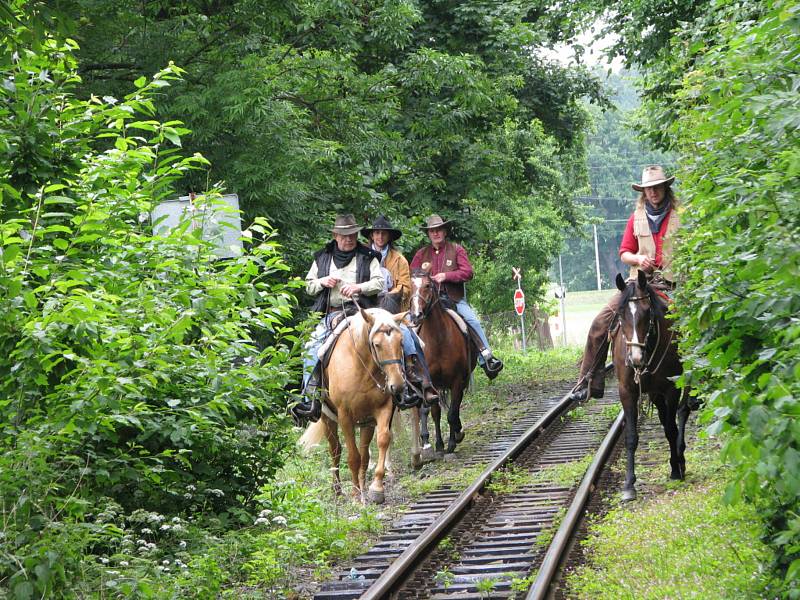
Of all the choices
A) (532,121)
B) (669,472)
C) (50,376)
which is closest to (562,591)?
(50,376)

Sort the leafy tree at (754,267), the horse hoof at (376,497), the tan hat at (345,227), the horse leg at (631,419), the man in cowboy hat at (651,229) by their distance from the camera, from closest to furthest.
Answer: the leafy tree at (754,267)
the horse leg at (631,419)
the horse hoof at (376,497)
the man in cowboy hat at (651,229)
the tan hat at (345,227)

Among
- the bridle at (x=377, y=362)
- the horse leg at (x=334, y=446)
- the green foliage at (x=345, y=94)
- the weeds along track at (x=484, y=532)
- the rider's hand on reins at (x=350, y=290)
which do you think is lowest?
the weeds along track at (x=484, y=532)

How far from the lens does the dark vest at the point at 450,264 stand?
16.9m

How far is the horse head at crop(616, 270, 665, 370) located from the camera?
1170cm

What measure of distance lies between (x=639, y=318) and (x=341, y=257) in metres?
3.78

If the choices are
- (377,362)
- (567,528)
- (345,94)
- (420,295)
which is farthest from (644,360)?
(345,94)

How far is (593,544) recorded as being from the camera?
9.55 metres

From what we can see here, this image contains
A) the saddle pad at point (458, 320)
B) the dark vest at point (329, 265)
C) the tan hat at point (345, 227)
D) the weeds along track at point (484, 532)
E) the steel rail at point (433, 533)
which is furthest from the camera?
the saddle pad at point (458, 320)

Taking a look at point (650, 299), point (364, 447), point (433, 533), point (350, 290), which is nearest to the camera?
point (433, 533)

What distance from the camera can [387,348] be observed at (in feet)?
39.6

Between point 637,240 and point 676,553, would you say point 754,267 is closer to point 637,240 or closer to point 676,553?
point 676,553

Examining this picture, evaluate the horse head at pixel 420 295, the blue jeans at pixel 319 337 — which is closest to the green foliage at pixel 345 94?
the horse head at pixel 420 295

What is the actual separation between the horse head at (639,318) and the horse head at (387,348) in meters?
2.41

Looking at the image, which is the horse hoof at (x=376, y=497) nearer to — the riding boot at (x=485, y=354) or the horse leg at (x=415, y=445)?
the horse leg at (x=415, y=445)
